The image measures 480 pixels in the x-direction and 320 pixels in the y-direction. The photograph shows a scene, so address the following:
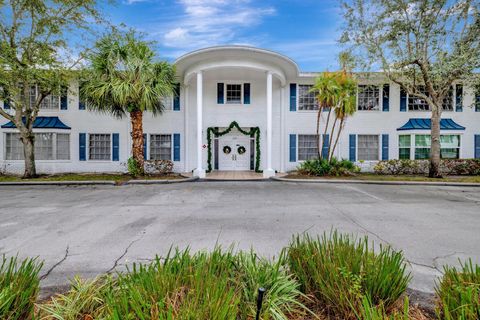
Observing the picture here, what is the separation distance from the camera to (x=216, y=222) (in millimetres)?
5859

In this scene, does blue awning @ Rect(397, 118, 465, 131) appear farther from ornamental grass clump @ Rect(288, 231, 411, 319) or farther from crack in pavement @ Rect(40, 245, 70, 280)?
crack in pavement @ Rect(40, 245, 70, 280)

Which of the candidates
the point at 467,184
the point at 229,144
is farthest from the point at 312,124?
the point at 467,184

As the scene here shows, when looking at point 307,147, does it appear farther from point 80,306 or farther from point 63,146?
point 80,306

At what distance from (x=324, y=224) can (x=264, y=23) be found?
35.0ft

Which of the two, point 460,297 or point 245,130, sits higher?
point 245,130

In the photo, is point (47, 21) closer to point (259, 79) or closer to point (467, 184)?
point (259, 79)

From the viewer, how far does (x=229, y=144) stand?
16500 millimetres

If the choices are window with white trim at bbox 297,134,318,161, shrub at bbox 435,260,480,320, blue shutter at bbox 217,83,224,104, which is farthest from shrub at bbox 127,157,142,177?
shrub at bbox 435,260,480,320

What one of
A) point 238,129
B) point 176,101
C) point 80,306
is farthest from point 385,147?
point 80,306

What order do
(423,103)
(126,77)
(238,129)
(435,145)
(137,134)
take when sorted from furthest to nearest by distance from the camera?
(423,103), (238,129), (435,145), (137,134), (126,77)

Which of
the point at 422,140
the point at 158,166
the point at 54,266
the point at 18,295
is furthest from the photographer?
the point at 422,140

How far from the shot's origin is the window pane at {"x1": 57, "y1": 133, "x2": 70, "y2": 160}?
15609 mm

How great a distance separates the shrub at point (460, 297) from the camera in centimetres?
182

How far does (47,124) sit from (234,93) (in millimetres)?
11485
